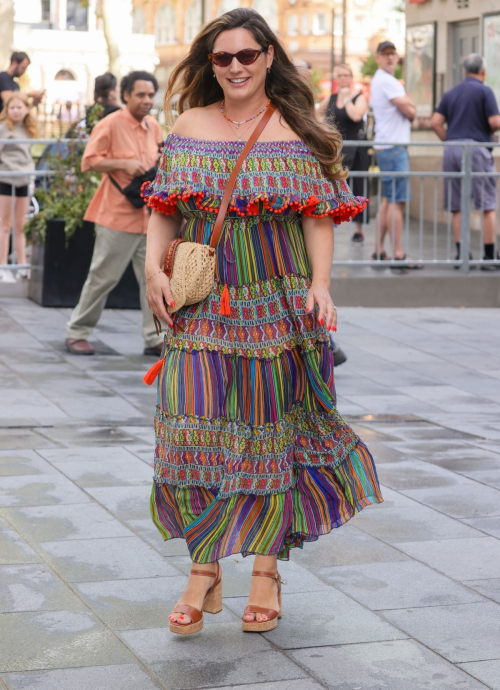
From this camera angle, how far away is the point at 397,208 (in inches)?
480

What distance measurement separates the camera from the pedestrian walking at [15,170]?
11.2 meters

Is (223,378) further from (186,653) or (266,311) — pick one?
(186,653)

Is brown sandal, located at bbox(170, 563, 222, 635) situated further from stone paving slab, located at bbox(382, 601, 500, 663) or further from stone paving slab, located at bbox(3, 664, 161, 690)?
stone paving slab, located at bbox(382, 601, 500, 663)

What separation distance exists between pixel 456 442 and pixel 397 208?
6.08m

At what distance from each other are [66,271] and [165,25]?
89.3 m

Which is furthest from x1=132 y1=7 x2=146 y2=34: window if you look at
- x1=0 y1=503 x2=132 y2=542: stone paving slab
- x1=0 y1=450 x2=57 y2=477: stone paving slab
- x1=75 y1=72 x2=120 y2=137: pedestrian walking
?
x1=0 y1=503 x2=132 y2=542: stone paving slab

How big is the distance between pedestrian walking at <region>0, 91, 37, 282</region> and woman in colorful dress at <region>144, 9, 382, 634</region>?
7.60 metres

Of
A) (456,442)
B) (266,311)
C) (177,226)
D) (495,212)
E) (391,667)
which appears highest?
(495,212)

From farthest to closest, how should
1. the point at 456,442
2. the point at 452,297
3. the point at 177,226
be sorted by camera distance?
1. the point at 452,297
2. the point at 456,442
3. the point at 177,226

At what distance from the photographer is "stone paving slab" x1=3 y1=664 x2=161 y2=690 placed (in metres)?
3.20

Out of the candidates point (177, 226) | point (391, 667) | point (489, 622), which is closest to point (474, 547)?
point (489, 622)

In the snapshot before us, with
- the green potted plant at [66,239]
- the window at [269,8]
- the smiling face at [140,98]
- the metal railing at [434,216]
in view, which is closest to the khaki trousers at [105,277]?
the smiling face at [140,98]

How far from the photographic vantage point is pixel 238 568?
14.1 feet

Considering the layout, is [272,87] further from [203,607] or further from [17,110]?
[17,110]
